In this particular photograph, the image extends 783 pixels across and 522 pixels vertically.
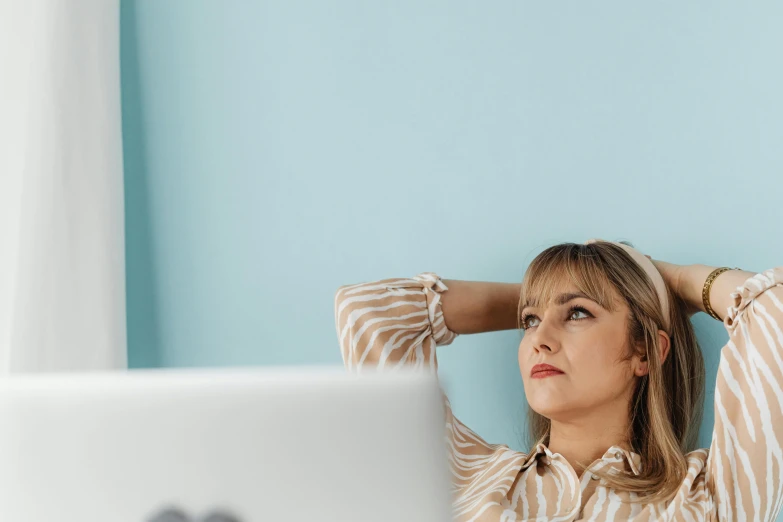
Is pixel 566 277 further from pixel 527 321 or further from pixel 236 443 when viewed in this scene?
pixel 236 443

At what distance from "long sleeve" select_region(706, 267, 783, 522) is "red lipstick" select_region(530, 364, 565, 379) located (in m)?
0.23

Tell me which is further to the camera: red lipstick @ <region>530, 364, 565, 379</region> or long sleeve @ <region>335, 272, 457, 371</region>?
long sleeve @ <region>335, 272, 457, 371</region>

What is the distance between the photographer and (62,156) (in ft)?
4.73

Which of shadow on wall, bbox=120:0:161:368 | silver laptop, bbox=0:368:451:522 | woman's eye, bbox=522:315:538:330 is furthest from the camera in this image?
shadow on wall, bbox=120:0:161:368

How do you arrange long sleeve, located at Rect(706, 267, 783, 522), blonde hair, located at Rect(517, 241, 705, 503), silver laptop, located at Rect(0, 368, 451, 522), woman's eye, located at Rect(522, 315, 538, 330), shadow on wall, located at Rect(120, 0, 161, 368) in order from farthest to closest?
1. shadow on wall, located at Rect(120, 0, 161, 368)
2. woman's eye, located at Rect(522, 315, 538, 330)
3. blonde hair, located at Rect(517, 241, 705, 503)
4. long sleeve, located at Rect(706, 267, 783, 522)
5. silver laptop, located at Rect(0, 368, 451, 522)

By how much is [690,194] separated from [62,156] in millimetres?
1123

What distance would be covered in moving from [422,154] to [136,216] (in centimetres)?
62

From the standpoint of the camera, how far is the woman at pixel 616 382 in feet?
3.50

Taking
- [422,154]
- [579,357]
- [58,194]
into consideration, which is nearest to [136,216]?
[58,194]

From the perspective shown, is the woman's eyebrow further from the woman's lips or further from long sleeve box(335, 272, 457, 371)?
long sleeve box(335, 272, 457, 371)

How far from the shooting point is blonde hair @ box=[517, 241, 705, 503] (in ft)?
3.85

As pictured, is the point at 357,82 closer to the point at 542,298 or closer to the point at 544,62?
the point at 544,62

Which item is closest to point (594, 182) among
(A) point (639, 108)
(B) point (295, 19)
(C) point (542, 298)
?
(A) point (639, 108)

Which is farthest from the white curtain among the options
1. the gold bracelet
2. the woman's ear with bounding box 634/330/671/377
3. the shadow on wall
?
the gold bracelet
